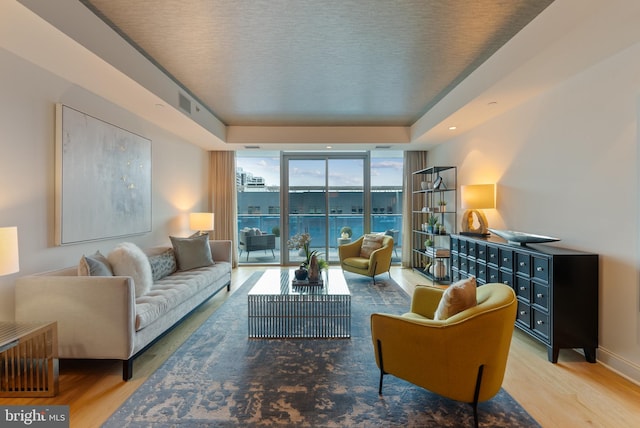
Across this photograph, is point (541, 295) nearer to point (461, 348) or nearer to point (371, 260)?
point (461, 348)

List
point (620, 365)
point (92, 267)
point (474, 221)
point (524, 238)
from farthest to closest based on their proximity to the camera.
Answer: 1. point (474, 221)
2. point (524, 238)
3. point (92, 267)
4. point (620, 365)

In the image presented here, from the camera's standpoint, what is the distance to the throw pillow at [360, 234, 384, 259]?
5.40m

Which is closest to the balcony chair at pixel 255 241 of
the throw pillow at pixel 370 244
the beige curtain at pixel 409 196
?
the throw pillow at pixel 370 244

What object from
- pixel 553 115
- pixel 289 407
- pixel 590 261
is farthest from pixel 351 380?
pixel 553 115

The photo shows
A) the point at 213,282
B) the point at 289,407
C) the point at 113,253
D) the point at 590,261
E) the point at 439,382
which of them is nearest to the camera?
the point at 439,382

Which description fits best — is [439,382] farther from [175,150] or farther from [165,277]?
[175,150]

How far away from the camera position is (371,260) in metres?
4.93

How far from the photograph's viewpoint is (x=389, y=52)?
288cm

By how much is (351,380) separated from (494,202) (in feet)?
9.99

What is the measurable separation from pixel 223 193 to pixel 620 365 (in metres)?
6.13

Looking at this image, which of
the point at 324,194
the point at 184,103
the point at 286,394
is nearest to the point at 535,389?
the point at 286,394

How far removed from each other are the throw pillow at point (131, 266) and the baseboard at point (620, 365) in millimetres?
4132

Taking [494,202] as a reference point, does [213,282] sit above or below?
below

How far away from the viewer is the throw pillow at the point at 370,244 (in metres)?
5.40
